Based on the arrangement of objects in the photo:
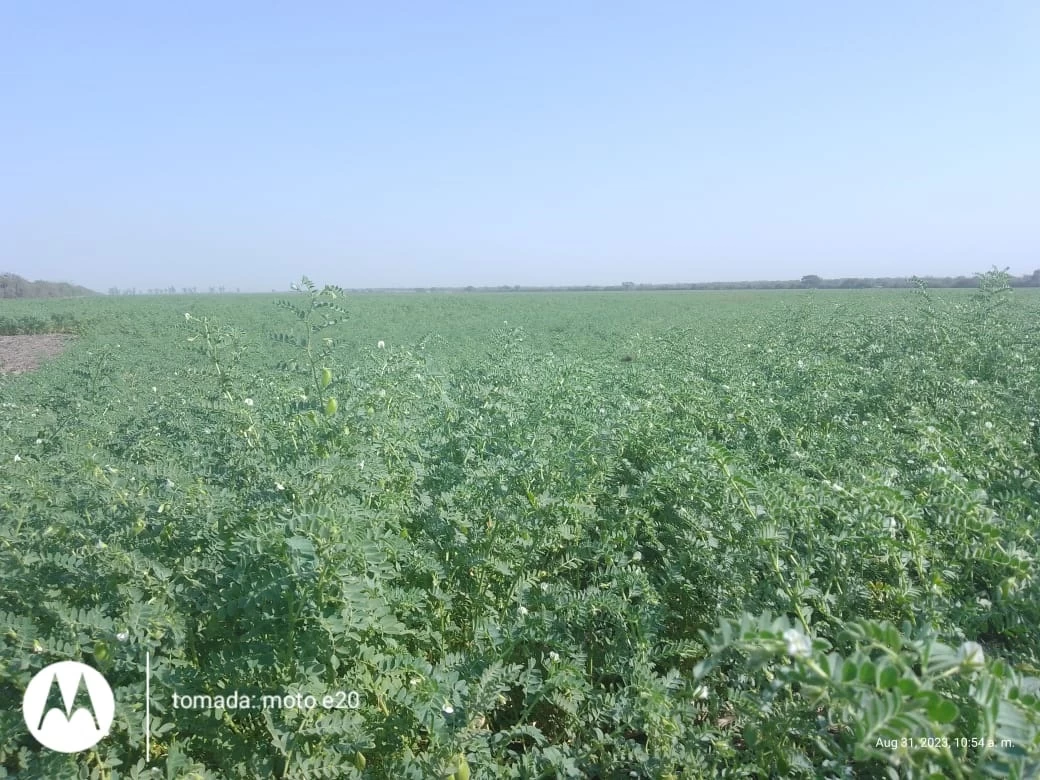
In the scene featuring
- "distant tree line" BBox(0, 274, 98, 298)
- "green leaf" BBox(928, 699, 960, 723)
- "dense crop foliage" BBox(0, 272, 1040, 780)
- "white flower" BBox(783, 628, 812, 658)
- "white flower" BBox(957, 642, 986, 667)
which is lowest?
"dense crop foliage" BBox(0, 272, 1040, 780)

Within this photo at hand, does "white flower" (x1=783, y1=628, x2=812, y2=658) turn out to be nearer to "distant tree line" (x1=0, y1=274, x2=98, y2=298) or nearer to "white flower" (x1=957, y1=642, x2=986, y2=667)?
"white flower" (x1=957, y1=642, x2=986, y2=667)

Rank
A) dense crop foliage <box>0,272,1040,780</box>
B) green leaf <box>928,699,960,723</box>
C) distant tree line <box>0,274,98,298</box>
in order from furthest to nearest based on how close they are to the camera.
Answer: distant tree line <box>0,274,98,298</box>, dense crop foliage <box>0,272,1040,780</box>, green leaf <box>928,699,960,723</box>

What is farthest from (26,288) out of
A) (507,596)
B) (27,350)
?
(507,596)

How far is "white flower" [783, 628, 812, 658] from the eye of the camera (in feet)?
3.26

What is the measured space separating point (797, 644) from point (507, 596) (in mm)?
2065

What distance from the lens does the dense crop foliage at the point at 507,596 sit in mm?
1746

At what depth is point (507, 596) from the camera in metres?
2.89

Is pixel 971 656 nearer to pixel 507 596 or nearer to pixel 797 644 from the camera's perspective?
pixel 797 644

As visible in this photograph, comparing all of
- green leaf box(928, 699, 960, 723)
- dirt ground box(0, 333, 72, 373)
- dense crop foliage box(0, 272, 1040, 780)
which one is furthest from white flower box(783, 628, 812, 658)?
dirt ground box(0, 333, 72, 373)

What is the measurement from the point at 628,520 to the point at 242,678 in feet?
6.91

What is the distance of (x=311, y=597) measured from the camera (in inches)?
81.1

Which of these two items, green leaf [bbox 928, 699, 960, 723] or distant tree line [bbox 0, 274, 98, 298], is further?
distant tree line [bbox 0, 274, 98, 298]

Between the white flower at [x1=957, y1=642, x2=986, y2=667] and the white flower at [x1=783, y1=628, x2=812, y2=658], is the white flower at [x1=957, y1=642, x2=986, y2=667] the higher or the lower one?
the lower one

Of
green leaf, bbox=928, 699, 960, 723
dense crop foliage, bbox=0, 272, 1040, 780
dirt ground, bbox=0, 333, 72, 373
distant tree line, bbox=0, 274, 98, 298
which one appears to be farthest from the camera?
distant tree line, bbox=0, 274, 98, 298
